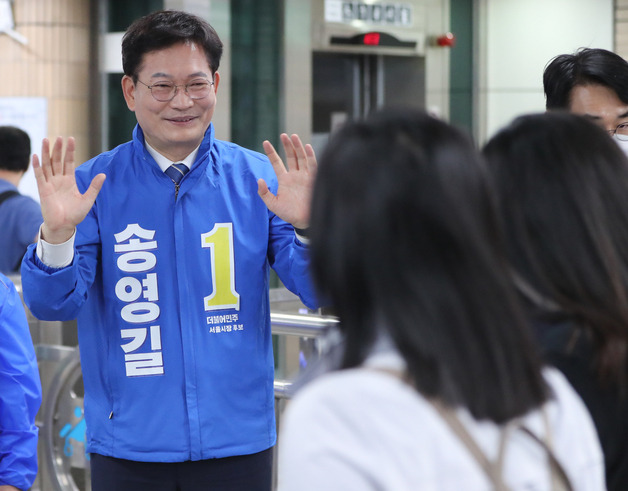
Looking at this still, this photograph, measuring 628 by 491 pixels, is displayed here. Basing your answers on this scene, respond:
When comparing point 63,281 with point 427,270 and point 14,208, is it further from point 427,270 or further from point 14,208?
point 14,208

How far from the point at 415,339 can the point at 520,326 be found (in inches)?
5.5

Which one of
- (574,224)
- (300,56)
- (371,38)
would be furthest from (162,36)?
(371,38)

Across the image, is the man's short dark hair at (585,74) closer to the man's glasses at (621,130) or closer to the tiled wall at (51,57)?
the man's glasses at (621,130)

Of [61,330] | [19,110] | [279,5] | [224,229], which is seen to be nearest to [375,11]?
[279,5]

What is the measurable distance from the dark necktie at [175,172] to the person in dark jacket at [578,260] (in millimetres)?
1245

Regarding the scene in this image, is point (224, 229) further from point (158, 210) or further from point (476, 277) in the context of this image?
point (476, 277)

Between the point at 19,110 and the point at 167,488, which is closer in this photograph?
the point at 167,488

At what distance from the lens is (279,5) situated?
314 inches

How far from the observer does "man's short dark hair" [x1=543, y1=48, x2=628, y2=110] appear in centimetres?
262

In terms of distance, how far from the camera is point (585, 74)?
2.63m

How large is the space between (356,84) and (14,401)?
6.56 m

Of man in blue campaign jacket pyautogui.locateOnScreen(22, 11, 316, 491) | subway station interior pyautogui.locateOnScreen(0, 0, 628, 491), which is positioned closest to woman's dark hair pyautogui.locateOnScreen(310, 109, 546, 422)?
man in blue campaign jacket pyautogui.locateOnScreen(22, 11, 316, 491)

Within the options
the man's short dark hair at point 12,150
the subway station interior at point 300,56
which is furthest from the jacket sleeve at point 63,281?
the subway station interior at point 300,56

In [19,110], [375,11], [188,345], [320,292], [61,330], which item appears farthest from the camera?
[375,11]
